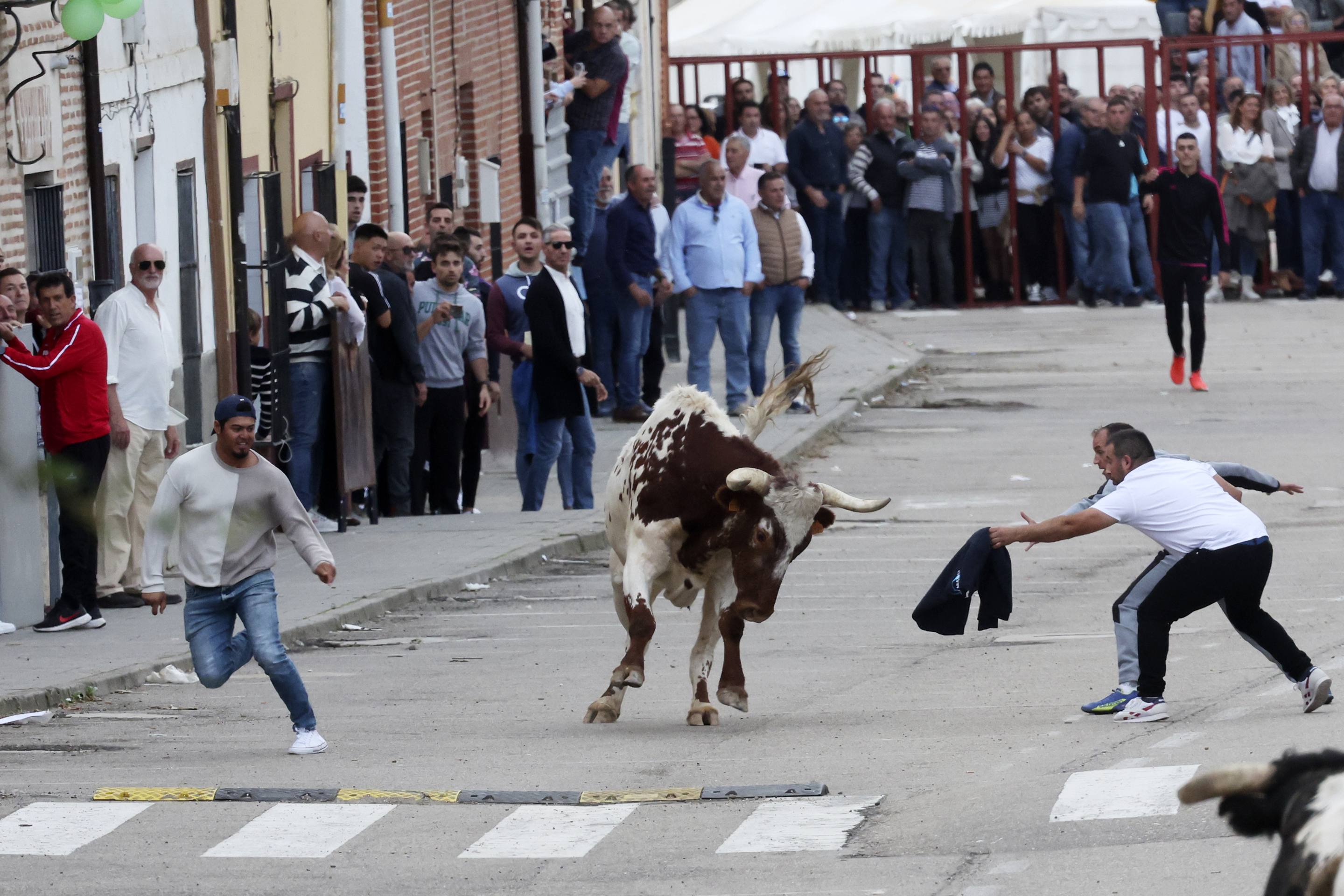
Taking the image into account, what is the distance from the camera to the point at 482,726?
11273mm

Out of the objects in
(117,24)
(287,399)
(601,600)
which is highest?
(117,24)

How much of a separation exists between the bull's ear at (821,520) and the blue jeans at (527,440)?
724 centimetres

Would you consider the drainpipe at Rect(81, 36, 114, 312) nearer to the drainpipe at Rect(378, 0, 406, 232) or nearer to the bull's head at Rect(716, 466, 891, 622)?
the bull's head at Rect(716, 466, 891, 622)

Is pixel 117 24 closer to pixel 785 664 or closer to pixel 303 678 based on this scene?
pixel 303 678

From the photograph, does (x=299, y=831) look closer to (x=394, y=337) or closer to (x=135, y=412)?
(x=135, y=412)

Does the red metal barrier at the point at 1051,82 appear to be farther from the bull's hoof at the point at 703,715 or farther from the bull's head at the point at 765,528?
the bull's hoof at the point at 703,715

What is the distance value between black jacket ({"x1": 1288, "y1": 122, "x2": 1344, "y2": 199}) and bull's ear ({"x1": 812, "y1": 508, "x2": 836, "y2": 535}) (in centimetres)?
2166

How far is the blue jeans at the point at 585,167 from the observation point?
94.5 feet

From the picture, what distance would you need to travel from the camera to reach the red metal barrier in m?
32.4

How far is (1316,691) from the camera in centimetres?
1035

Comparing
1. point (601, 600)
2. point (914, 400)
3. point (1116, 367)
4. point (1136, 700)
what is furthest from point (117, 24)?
point (1116, 367)

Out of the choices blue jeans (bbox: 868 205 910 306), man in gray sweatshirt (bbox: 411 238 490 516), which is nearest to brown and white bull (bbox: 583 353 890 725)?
man in gray sweatshirt (bbox: 411 238 490 516)

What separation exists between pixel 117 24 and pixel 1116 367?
13751mm

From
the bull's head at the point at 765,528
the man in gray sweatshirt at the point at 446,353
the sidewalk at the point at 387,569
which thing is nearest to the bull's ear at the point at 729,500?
the bull's head at the point at 765,528
